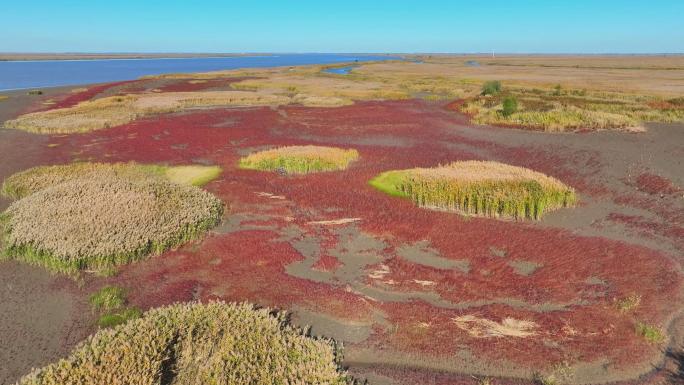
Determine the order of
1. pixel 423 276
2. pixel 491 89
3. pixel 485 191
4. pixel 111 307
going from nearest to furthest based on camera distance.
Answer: pixel 111 307 < pixel 423 276 < pixel 485 191 < pixel 491 89

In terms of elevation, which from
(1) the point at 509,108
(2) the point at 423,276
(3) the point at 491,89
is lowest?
(2) the point at 423,276

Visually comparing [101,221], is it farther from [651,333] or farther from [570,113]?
[570,113]

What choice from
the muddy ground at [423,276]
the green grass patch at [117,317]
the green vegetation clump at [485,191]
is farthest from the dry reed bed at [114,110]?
the green grass patch at [117,317]

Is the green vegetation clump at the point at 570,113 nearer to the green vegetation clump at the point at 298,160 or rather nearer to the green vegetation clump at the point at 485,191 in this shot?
the green vegetation clump at the point at 485,191

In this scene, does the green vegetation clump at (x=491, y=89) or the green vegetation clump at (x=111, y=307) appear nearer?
the green vegetation clump at (x=111, y=307)

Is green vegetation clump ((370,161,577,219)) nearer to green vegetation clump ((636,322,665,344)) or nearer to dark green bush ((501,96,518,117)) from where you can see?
green vegetation clump ((636,322,665,344))

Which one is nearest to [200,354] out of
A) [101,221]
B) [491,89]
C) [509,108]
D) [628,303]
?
[101,221]

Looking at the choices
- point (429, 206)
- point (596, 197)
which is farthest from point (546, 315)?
point (596, 197)
